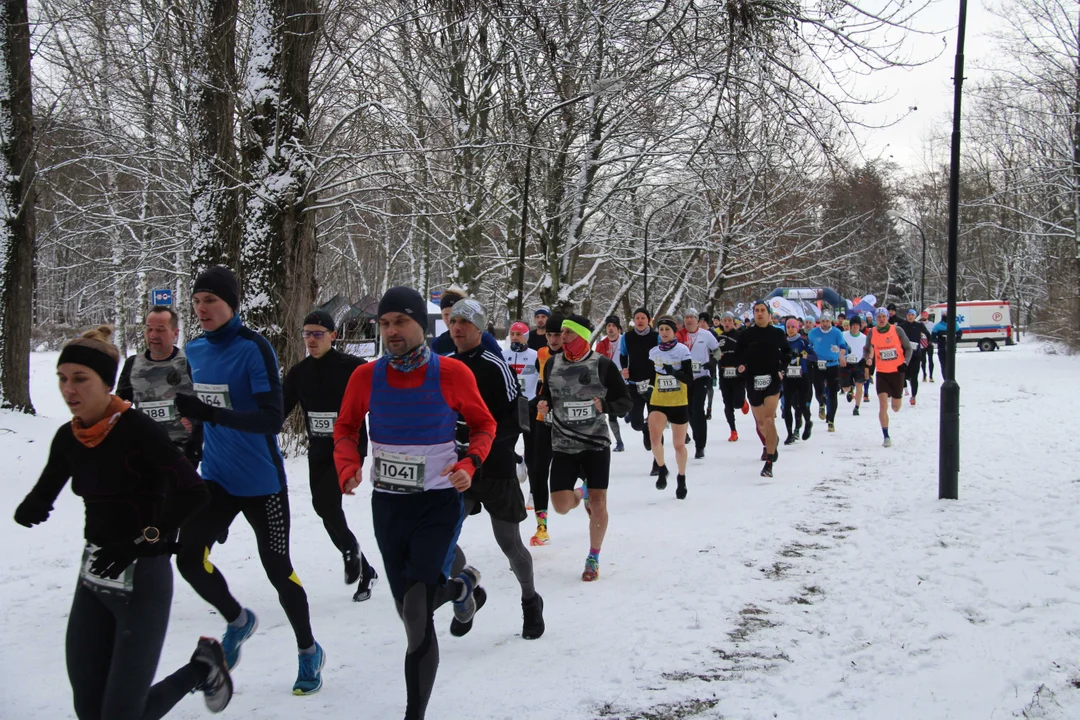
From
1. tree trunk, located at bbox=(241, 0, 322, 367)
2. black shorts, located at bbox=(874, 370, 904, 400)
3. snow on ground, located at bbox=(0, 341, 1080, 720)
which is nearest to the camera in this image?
snow on ground, located at bbox=(0, 341, 1080, 720)

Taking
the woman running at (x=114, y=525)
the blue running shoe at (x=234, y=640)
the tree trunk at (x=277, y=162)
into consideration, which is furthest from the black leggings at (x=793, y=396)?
the woman running at (x=114, y=525)

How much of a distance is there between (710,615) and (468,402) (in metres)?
2.53

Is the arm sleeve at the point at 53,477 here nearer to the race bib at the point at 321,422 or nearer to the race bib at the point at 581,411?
the race bib at the point at 321,422

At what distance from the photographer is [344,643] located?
4918 millimetres

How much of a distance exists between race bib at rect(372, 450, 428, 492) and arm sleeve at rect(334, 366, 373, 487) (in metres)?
0.16

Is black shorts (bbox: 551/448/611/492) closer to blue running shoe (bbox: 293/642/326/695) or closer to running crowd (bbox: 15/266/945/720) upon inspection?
running crowd (bbox: 15/266/945/720)

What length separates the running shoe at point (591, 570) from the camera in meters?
6.29

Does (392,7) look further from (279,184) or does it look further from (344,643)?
(344,643)

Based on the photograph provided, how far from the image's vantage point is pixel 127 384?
5.64 meters

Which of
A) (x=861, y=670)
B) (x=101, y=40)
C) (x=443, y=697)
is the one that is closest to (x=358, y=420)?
(x=443, y=697)

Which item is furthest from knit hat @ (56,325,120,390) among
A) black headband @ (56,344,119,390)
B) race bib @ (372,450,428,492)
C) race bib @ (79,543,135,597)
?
race bib @ (372,450,428,492)

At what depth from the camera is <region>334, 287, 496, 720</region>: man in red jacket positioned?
3.67 m

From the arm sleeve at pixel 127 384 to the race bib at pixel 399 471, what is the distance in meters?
2.40

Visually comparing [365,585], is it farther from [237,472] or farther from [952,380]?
[952,380]
